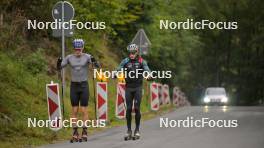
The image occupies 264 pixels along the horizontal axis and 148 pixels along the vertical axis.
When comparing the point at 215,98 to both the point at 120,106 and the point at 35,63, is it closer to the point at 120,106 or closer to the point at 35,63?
the point at 120,106

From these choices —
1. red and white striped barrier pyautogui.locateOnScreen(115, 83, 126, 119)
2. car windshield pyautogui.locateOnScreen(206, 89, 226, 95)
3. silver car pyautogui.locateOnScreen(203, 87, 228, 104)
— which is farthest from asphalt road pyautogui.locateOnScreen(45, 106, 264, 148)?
car windshield pyautogui.locateOnScreen(206, 89, 226, 95)

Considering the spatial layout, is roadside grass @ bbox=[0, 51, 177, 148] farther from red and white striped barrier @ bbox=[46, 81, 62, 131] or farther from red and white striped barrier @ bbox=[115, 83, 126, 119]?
red and white striped barrier @ bbox=[46, 81, 62, 131]

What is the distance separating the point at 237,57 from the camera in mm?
79250

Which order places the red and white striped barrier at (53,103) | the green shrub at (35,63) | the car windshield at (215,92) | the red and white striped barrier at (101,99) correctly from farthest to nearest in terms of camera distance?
the car windshield at (215,92) → the green shrub at (35,63) → the red and white striped barrier at (101,99) → the red and white striped barrier at (53,103)

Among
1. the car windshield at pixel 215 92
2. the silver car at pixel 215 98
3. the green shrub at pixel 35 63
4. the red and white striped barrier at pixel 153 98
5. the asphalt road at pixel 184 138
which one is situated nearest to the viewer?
the asphalt road at pixel 184 138

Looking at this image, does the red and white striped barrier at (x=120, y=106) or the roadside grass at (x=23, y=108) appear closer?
the roadside grass at (x=23, y=108)

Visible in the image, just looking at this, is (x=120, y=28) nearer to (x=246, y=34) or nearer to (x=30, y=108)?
(x=30, y=108)

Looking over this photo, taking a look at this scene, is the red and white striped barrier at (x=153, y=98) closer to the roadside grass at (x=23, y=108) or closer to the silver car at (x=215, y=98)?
the roadside grass at (x=23, y=108)

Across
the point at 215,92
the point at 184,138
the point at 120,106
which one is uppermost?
the point at 215,92

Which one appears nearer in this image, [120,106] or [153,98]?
[120,106]

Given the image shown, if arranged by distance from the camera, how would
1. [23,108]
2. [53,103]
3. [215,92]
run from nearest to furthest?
[53,103] < [23,108] < [215,92]

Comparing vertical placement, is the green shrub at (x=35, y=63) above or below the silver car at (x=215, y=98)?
above

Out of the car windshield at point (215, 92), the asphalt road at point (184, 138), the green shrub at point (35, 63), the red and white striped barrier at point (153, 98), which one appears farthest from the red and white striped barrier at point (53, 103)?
the car windshield at point (215, 92)

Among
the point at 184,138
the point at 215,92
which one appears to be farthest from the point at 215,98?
the point at 184,138
